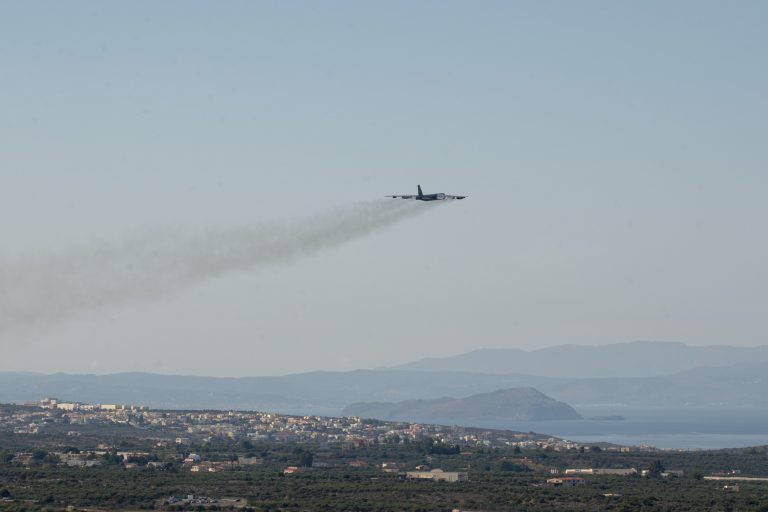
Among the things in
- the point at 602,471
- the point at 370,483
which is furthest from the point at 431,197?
the point at 602,471

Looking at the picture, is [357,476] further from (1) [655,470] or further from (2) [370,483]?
(1) [655,470]

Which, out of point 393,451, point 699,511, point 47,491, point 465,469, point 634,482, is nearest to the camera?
point 699,511

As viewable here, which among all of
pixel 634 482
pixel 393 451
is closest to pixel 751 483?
pixel 634 482

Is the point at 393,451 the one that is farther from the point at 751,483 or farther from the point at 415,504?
the point at 415,504

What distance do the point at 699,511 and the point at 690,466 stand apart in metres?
61.8

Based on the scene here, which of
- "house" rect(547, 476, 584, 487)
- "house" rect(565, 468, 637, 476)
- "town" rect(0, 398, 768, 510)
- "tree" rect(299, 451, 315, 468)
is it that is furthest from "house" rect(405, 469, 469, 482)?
"tree" rect(299, 451, 315, 468)

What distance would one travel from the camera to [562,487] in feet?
446

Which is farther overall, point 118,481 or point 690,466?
point 690,466

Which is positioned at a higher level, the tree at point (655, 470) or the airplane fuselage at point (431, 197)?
the airplane fuselage at point (431, 197)

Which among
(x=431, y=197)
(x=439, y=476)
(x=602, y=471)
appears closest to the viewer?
(x=431, y=197)

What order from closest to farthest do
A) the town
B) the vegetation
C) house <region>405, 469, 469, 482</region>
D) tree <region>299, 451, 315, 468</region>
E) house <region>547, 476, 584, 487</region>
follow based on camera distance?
the vegetation → the town → house <region>547, 476, 584, 487</region> → house <region>405, 469, 469, 482</region> → tree <region>299, 451, 315, 468</region>

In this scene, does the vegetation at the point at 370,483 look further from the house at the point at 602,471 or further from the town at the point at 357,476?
the house at the point at 602,471

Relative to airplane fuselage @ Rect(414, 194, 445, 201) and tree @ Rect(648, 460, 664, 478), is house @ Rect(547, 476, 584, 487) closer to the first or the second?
tree @ Rect(648, 460, 664, 478)

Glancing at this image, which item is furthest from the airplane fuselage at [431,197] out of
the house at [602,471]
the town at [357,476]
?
the house at [602,471]
